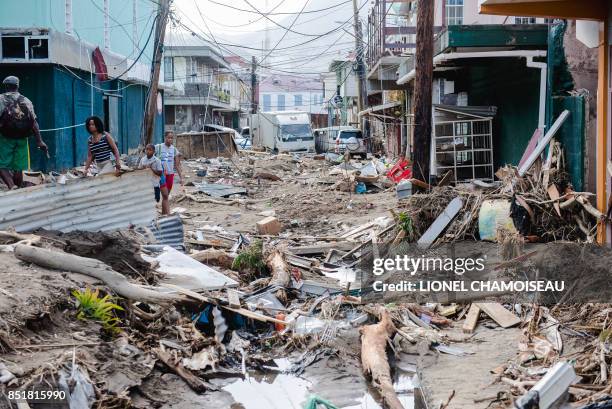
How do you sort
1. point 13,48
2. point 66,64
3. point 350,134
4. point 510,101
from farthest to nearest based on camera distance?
point 350,134, point 66,64, point 13,48, point 510,101

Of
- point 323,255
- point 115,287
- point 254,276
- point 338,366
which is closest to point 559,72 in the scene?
point 323,255

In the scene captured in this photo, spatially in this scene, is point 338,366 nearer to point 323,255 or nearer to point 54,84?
point 323,255

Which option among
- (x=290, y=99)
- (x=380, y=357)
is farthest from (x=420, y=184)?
(x=290, y=99)

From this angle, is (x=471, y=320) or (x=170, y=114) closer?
(x=471, y=320)

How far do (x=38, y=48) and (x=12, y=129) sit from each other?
390 inches

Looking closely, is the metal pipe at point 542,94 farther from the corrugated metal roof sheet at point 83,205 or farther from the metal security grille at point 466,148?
the corrugated metal roof sheet at point 83,205

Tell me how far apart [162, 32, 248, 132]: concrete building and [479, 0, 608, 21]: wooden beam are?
132 feet

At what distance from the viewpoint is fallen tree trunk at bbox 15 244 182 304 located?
7980mm

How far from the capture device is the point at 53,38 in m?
20.1

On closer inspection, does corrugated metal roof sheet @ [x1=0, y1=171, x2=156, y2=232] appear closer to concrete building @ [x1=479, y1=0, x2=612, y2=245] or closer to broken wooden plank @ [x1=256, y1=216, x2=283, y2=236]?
broken wooden plank @ [x1=256, y1=216, x2=283, y2=236]

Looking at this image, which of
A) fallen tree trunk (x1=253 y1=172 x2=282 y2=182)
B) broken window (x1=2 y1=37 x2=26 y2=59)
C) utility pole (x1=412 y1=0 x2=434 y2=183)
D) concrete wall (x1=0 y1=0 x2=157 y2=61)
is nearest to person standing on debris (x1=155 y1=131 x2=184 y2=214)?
utility pole (x1=412 y1=0 x2=434 y2=183)

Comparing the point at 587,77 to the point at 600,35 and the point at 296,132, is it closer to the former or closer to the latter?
the point at 600,35

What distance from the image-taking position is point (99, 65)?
2456 centimetres

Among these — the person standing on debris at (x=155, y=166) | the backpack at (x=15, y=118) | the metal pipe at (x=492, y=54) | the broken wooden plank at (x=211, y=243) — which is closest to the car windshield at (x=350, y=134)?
the metal pipe at (x=492, y=54)
